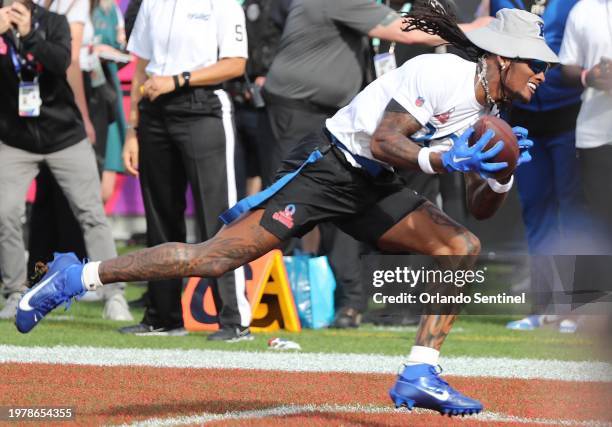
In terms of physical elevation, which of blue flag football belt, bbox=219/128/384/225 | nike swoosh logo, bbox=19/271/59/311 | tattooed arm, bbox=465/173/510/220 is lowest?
nike swoosh logo, bbox=19/271/59/311

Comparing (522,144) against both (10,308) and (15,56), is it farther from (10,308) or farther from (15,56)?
(10,308)

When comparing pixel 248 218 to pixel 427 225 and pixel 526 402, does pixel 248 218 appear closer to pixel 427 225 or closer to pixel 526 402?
pixel 427 225

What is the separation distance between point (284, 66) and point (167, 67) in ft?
4.28

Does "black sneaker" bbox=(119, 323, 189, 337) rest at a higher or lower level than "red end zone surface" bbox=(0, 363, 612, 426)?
lower

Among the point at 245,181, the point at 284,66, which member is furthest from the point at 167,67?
the point at 245,181

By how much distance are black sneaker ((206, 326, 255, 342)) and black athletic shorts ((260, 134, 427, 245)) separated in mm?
2723

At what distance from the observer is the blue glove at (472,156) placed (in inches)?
203

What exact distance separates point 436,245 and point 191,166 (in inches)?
119

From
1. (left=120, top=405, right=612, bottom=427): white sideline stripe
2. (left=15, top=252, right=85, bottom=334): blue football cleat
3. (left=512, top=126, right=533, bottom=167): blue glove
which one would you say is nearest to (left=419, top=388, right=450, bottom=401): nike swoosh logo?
(left=120, top=405, right=612, bottom=427): white sideline stripe

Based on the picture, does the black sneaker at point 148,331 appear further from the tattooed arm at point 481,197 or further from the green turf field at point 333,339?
the tattooed arm at point 481,197

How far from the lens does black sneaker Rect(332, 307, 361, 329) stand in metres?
9.61

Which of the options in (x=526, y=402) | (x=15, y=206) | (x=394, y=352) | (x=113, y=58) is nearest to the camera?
(x=526, y=402)

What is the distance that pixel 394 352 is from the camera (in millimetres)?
8164

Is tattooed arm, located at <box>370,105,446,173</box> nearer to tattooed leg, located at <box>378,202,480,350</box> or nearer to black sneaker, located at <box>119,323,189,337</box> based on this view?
tattooed leg, located at <box>378,202,480,350</box>
